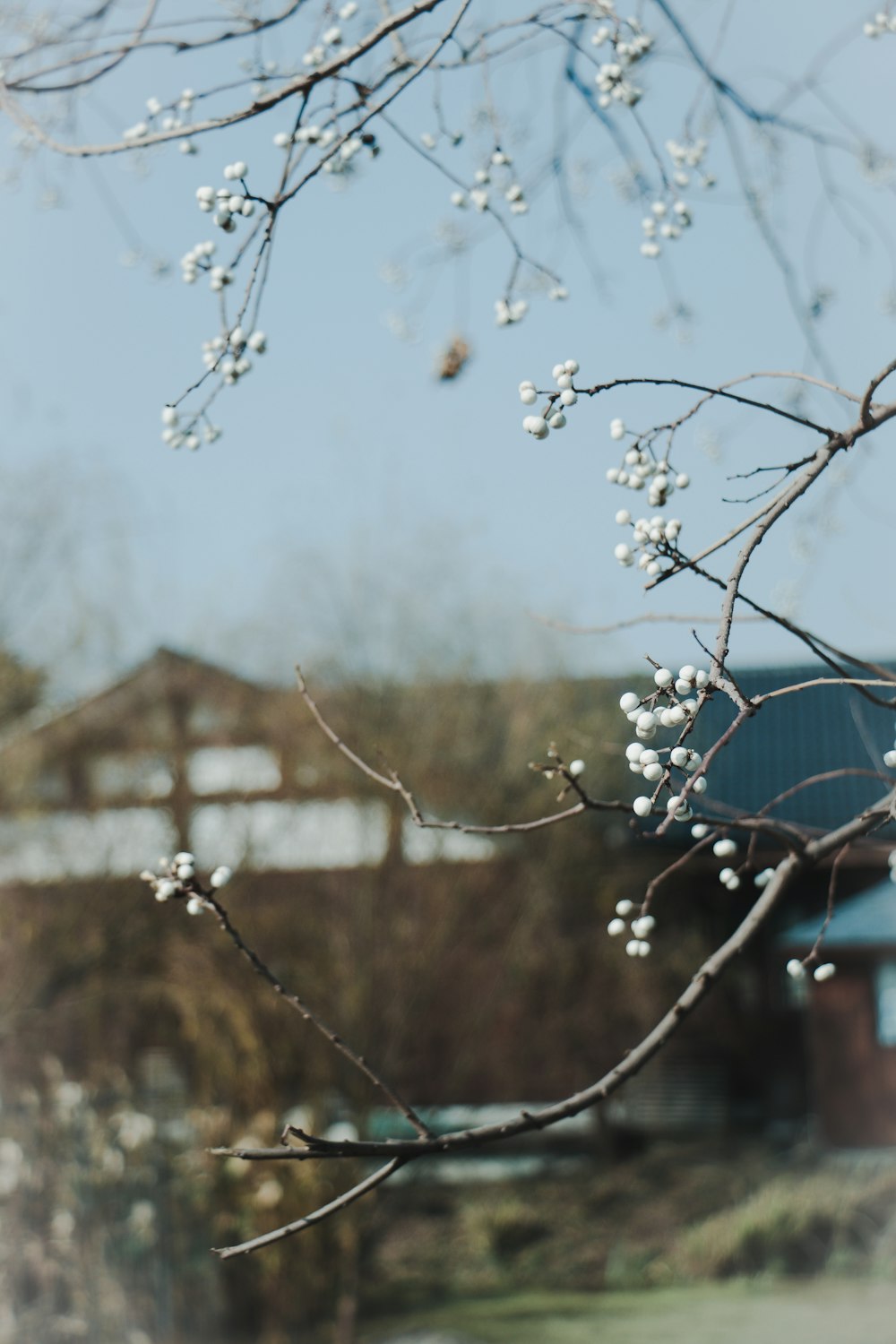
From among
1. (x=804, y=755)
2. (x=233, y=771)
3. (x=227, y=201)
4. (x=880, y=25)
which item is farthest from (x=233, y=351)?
(x=804, y=755)

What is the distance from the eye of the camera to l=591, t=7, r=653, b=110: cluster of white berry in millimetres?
1996

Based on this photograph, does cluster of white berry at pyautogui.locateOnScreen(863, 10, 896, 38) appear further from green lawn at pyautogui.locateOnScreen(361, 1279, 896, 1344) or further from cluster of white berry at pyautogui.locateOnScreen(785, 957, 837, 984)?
green lawn at pyautogui.locateOnScreen(361, 1279, 896, 1344)

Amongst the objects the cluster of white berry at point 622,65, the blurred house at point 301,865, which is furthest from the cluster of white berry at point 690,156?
the blurred house at point 301,865

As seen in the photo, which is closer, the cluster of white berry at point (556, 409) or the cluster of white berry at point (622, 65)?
the cluster of white berry at point (556, 409)

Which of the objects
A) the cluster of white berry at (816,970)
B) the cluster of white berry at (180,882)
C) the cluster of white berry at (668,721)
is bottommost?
the cluster of white berry at (816,970)

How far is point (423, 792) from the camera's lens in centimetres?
843

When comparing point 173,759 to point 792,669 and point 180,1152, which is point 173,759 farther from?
point 792,669

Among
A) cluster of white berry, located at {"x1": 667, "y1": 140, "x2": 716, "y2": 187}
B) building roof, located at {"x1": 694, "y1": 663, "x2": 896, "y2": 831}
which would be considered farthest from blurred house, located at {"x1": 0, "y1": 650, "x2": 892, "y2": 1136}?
cluster of white berry, located at {"x1": 667, "y1": 140, "x2": 716, "y2": 187}

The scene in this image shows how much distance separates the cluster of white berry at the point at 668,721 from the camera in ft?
3.08

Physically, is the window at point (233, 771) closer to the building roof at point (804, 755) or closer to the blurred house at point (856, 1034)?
the building roof at point (804, 755)

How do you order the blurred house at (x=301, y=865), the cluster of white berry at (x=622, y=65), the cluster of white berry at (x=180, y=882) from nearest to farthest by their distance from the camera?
the cluster of white berry at (x=180, y=882)
the cluster of white berry at (x=622, y=65)
the blurred house at (x=301, y=865)

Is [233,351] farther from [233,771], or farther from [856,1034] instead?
[856,1034]

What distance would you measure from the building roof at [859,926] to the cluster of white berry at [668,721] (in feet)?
29.5

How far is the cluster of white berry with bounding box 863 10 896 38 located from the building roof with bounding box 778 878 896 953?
7951mm
